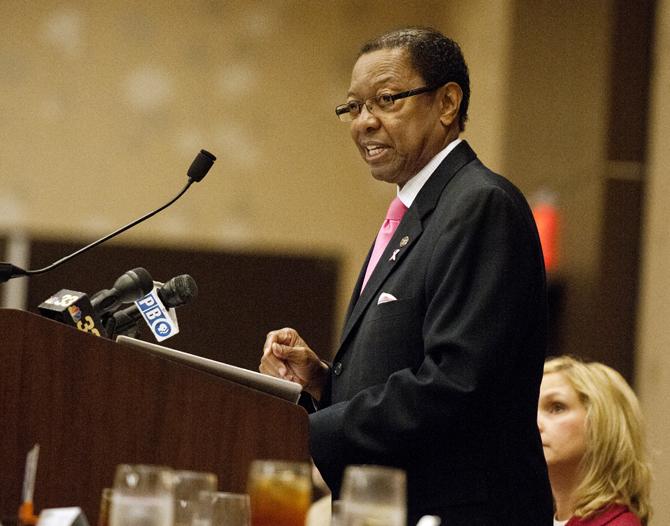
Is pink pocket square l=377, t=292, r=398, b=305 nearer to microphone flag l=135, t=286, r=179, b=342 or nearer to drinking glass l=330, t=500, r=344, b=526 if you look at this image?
microphone flag l=135, t=286, r=179, b=342

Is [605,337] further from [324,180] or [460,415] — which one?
[460,415]

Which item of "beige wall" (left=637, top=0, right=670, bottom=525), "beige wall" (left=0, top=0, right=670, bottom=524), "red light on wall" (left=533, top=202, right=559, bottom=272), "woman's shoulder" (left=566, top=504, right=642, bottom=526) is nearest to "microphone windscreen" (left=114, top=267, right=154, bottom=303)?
"woman's shoulder" (left=566, top=504, right=642, bottom=526)

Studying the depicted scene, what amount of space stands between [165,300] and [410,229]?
1.37ft

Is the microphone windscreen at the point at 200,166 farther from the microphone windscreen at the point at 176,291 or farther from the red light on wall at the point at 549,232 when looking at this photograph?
the red light on wall at the point at 549,232

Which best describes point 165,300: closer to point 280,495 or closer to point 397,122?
point 397,122

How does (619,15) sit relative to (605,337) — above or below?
above

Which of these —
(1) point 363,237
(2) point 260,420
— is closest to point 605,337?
(1) point 363,237

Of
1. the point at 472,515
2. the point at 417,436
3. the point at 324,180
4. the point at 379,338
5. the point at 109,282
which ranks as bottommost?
the point at 472,515

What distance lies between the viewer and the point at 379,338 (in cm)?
187

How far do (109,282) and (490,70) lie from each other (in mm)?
2147

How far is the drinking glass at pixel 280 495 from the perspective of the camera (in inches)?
50.5

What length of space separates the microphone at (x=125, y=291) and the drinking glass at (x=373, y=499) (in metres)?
0.83

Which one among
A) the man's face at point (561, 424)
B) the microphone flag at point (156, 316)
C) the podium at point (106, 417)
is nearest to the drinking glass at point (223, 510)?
the podium at point (106, 417)

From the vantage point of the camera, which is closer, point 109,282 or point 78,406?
point 78,406
